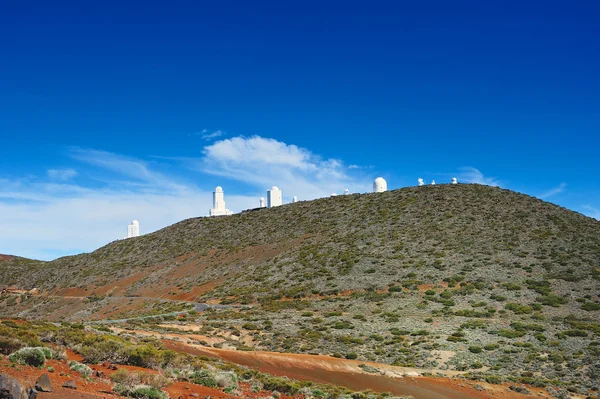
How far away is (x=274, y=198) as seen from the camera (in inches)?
3509

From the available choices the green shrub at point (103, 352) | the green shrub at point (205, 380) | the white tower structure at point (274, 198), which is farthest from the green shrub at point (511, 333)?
the white tower structure at point (274, 198)

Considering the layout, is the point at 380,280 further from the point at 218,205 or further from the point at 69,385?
the point at 218,205

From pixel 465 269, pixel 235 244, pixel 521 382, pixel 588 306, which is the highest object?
pixel 235 244

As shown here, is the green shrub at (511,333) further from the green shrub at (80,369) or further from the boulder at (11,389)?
the boulder at (11,389)

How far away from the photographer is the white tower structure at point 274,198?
88750 mm

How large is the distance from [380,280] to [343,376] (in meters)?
23.3

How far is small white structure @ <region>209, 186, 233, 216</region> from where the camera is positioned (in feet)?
307

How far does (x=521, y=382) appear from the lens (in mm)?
21938

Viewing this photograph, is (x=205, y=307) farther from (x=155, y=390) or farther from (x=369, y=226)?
(x=155, y=390)

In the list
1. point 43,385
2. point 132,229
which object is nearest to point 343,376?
point 43,385

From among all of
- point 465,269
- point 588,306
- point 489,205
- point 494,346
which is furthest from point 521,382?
point 489,205

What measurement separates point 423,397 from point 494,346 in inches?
404

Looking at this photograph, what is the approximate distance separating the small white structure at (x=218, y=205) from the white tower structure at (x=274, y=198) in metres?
10.3

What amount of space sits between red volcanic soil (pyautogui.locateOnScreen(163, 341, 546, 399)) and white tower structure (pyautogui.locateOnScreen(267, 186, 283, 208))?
64.3m
